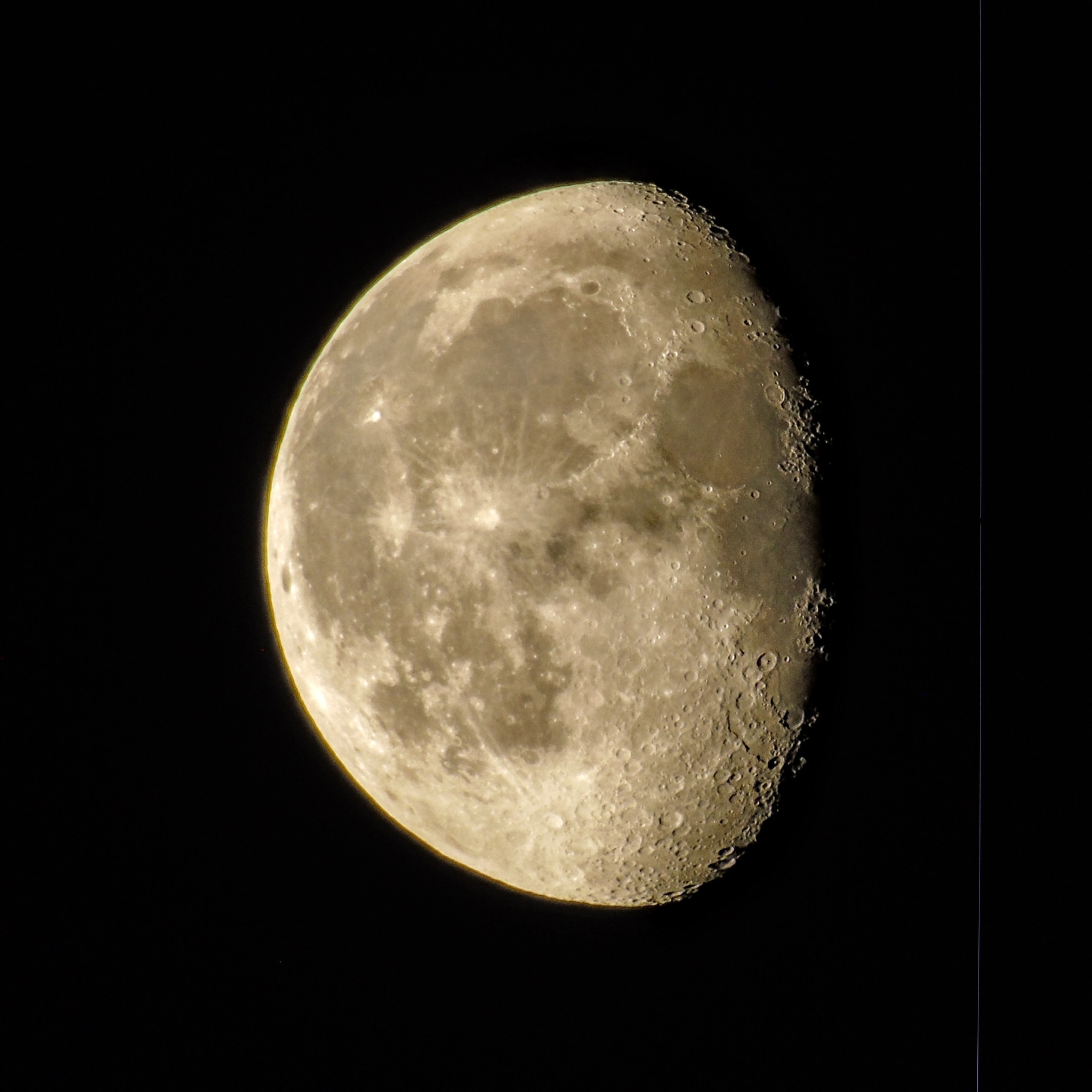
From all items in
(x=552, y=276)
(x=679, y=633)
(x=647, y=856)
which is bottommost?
(x=647, y=856)

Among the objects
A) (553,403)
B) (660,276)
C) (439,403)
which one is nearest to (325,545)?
(439,403)

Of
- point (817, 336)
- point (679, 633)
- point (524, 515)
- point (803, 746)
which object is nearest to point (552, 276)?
point (524, 515)

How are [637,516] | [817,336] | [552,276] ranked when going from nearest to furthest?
[637,516]
[552,276]
[817,336]

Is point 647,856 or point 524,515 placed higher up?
point 524,515

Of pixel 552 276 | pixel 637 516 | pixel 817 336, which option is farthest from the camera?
pixel 817 336

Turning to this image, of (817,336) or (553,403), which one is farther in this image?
(817,336)

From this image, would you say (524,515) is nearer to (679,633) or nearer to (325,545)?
(679,633)

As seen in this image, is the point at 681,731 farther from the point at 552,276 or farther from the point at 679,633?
the point at 552,276
